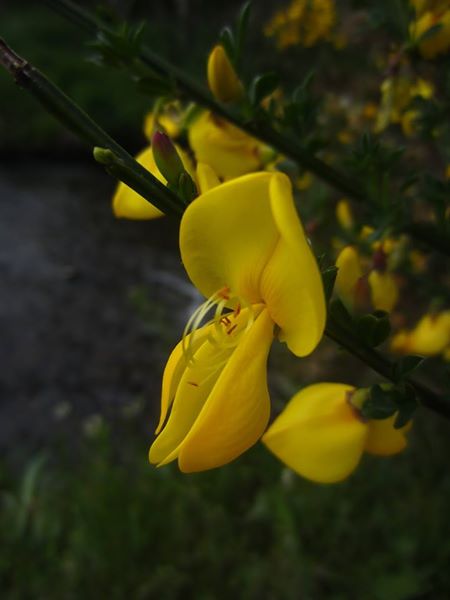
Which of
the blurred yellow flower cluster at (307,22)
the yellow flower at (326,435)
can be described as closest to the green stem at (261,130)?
the yellow flower at (326,435)

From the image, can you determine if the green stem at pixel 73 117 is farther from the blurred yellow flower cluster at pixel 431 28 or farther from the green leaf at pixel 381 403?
the blurred yellow flower cluster at pixel 431 28

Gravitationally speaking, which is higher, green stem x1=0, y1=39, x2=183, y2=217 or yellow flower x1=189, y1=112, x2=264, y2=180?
green stem x1=0, y1=39, x2=183, y2=217

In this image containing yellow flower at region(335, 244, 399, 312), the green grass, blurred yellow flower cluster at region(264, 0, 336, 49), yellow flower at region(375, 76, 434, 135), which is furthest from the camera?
blurred yellow flower cluster at region(264, 0, 336, 49)

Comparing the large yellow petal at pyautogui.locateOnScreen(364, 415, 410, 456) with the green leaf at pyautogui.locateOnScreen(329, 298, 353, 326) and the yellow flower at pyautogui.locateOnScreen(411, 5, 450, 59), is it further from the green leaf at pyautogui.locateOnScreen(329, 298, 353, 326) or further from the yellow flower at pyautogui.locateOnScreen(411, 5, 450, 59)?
the yellow flower at pyautogui.locateOnScreen(411, 5, 450, 59)

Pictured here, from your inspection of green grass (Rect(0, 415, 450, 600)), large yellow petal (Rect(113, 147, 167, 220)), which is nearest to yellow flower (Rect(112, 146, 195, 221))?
large yellow petal (Rect(113, 147, 167, 220))

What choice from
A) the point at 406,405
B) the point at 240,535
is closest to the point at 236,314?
the point at 406,405

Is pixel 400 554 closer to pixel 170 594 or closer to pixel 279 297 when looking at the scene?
pixel 170 594

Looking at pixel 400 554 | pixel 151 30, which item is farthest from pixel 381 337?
pixel 151 30
